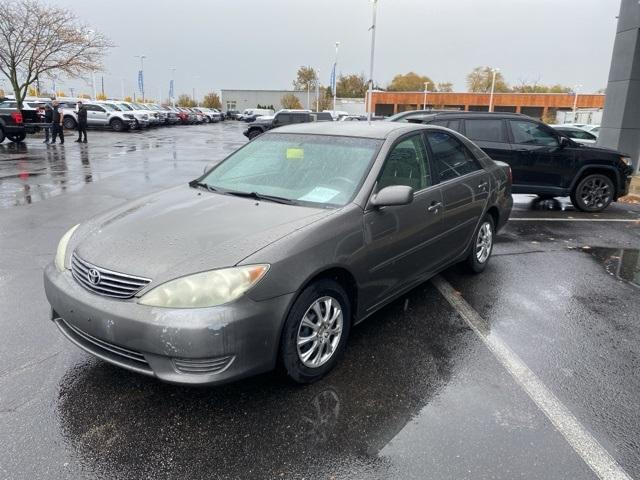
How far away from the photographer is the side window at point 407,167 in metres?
→ 3.87

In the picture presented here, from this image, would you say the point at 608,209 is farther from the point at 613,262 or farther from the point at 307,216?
the point at 307,216

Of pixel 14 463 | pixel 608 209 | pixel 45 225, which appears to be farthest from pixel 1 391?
pixel 608 209

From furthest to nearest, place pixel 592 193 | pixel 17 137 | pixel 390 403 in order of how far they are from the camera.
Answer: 1. pixel 17 137
2. pixel 592 193
3. pixel 390 403

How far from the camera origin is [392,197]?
11.5 feet

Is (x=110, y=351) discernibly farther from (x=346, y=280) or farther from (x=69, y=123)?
(x=69, y=123)

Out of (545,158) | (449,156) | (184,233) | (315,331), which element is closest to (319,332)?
(315,331)

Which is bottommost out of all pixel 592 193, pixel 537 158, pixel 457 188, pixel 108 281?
pixel 592 193

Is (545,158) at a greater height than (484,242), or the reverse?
(545,158)

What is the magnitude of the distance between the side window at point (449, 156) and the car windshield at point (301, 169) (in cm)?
85

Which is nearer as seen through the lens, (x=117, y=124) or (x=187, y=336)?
(x=187, y=336)

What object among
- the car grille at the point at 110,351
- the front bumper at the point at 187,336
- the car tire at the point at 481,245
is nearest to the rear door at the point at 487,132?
the car tire at the point at 481,245

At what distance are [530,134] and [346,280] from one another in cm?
764

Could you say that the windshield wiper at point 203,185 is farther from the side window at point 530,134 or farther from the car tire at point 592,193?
the car tire at point 592,193

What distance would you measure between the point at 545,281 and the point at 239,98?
103525 millimetres
